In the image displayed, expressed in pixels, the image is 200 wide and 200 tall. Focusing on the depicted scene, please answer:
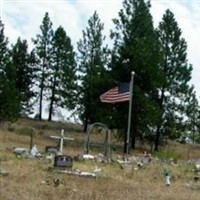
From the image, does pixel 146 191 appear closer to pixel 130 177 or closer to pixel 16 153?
pixel 130 177

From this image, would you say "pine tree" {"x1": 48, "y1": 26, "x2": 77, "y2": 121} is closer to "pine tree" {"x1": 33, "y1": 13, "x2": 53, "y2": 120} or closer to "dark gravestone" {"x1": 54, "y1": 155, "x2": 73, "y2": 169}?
"pine tree" {"x1": 33, "y1": 13, "x2": 53, "y2": 120}

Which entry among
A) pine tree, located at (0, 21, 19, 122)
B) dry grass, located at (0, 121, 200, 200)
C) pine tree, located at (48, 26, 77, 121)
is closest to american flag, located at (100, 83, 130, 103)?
dry grass, located at (0, 121, 200, 200)

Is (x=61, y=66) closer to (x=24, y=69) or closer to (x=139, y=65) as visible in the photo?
(x=24, y=69)

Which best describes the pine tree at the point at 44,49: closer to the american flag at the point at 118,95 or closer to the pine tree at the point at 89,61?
the pine tree at the point at 89,61

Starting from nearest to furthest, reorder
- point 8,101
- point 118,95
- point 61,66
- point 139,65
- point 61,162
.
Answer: point 61,162
point 118,95
point 139,65
point 8,101
point 61,66

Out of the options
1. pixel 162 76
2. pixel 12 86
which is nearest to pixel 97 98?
pixel 162 76

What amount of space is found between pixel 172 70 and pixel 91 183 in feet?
97.8

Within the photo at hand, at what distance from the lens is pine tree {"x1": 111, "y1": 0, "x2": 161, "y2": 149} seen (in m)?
40.2

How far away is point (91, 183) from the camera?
58.0 feet

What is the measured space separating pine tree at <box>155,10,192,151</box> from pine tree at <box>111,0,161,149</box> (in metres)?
3.30

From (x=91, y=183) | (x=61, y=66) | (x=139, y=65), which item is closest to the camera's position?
(x=91, y=183)

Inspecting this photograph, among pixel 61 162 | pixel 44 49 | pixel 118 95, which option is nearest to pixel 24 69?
pixel 44 49

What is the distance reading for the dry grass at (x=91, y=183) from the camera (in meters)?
15.7

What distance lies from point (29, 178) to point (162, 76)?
2587cm
